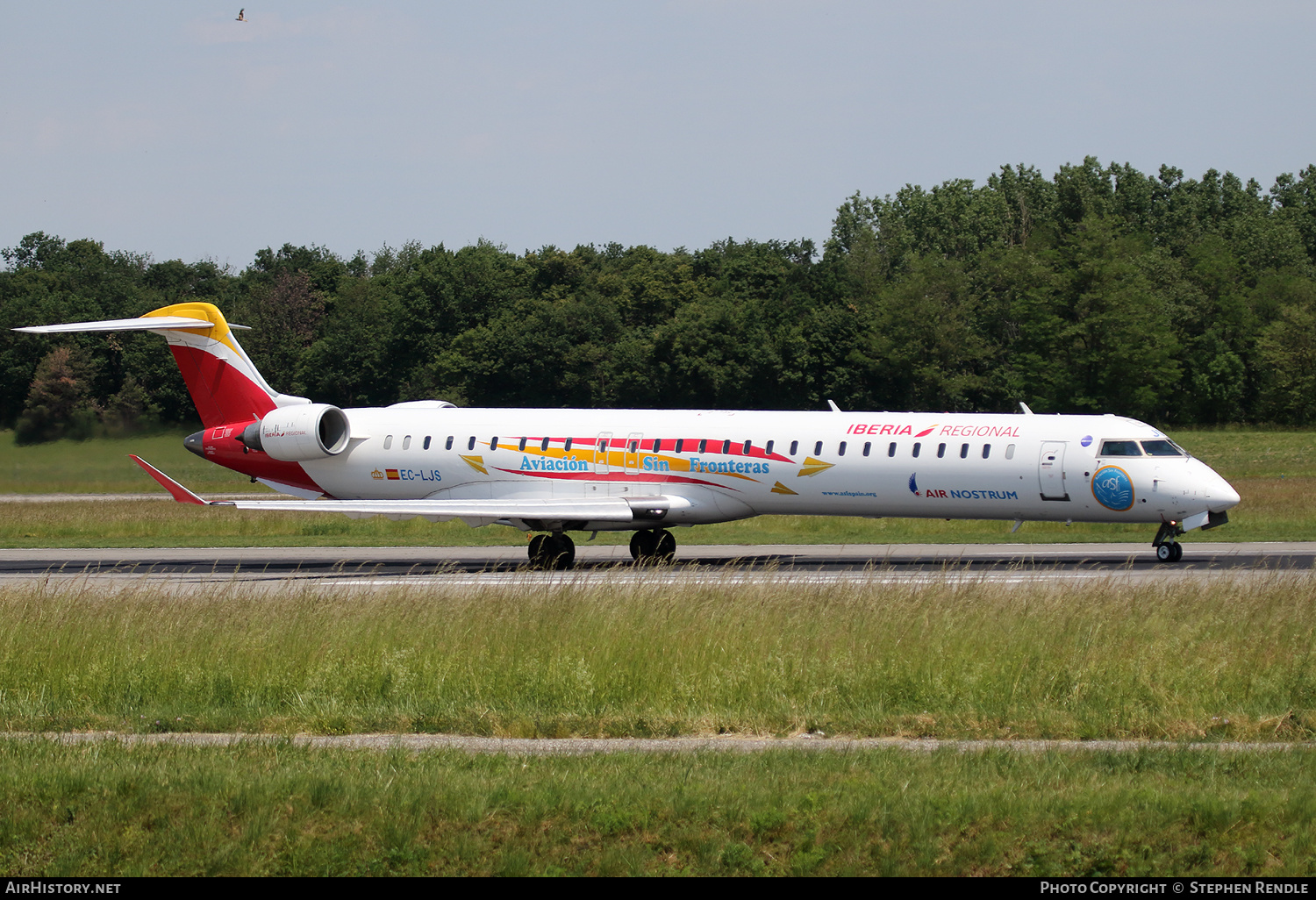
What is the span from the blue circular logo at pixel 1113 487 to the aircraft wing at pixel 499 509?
25.5 feet

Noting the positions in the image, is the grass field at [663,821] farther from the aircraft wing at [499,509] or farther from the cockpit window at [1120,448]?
the aircraft wing at [499,509]

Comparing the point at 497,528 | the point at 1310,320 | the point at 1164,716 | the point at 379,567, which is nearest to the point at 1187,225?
the point at 1310,320

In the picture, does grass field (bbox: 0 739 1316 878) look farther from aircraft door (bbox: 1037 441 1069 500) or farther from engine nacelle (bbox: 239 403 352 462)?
engine nacelle (bbox: 239 403 352 462)

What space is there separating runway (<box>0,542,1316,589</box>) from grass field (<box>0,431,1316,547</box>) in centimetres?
200

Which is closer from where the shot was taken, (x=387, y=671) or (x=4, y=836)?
(x=4, y=836)

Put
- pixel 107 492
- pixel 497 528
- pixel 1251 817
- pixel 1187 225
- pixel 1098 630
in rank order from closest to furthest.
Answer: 1. pixel 1251 817
2. pixel 1098 630
3. pixel 497 528
4. pixel 107 492
5. pixel 1187 225

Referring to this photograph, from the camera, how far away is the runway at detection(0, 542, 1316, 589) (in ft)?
71.5

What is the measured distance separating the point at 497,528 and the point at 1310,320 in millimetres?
62178

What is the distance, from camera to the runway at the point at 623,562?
21.8 metres

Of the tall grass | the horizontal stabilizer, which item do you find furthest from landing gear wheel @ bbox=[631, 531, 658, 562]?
the horizontal stabilizer

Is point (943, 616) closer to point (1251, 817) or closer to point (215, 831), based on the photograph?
point (1251, 817)

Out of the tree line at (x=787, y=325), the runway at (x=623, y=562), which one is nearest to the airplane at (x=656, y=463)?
the runway at (x=623, y=562)

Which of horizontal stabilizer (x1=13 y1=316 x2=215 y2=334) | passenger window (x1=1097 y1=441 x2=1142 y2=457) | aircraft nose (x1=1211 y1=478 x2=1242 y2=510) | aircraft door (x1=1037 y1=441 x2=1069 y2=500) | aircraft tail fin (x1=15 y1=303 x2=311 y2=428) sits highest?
horizontal stabilizer (x1=13 y1=316 x2=215 y2=334)

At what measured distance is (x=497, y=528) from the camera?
38.0 meters
